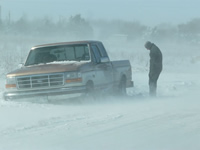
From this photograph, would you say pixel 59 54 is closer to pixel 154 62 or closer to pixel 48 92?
pixel 48 92

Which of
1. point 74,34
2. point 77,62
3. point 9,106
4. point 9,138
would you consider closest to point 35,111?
point 9,106

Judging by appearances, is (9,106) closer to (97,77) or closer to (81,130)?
(97,77)

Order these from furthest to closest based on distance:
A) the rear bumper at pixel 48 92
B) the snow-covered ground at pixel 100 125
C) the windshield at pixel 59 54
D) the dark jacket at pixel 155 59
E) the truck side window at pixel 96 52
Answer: the dark jacket at pixel 155 59 < the truck side window at pixel 96 52 < the windshield at pixel 59 54 < the rear bumper at pixel 48 92 < the snow-covered ground at pixel 100 125

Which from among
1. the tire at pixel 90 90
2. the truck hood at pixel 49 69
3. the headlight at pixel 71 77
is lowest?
the tire at pixel 90 90

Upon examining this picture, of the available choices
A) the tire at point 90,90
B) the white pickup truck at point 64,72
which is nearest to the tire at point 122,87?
the white pickup truck at point 64,72

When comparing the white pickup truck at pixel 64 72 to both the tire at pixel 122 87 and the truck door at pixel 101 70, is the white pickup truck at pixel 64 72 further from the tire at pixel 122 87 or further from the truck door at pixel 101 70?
the tire at pixel 122 87

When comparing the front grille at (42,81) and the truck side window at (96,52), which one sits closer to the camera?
the front grille at (42,81)

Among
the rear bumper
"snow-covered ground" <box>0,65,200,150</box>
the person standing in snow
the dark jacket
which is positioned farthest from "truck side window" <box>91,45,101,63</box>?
the dark jacket

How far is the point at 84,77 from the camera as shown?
10.8 meters

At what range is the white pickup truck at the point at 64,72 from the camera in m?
10.6

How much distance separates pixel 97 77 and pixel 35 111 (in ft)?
7.96

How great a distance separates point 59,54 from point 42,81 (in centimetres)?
140

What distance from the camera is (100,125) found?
309 inches

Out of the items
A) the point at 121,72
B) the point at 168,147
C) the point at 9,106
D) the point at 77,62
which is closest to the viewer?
the point at 168,147
